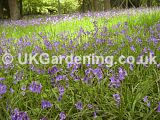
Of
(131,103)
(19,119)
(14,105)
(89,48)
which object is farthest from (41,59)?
(19,119)

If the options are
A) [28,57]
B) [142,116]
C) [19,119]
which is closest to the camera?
[19,119]

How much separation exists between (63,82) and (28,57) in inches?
56.1

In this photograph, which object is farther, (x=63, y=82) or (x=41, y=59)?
(x=41, y=59)

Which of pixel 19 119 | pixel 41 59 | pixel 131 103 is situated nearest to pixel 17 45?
pixel 41 59

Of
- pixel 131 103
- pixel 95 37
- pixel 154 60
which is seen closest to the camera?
pixel 131 103

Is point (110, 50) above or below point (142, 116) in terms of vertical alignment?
above

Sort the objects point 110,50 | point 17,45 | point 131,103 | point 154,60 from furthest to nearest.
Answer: point 17,45
point 110,50
point 154,60
point 131,103

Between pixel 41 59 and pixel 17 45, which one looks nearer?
pixel 41 59

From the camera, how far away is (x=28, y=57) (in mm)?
3869

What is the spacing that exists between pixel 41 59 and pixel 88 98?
54.5 inches

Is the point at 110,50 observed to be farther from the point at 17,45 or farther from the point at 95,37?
the point at 17,45

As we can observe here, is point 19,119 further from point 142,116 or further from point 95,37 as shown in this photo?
point 95,37

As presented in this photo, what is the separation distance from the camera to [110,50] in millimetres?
3572

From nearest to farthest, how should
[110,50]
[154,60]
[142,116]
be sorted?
[142,116] → [154,60] → [110,50]
